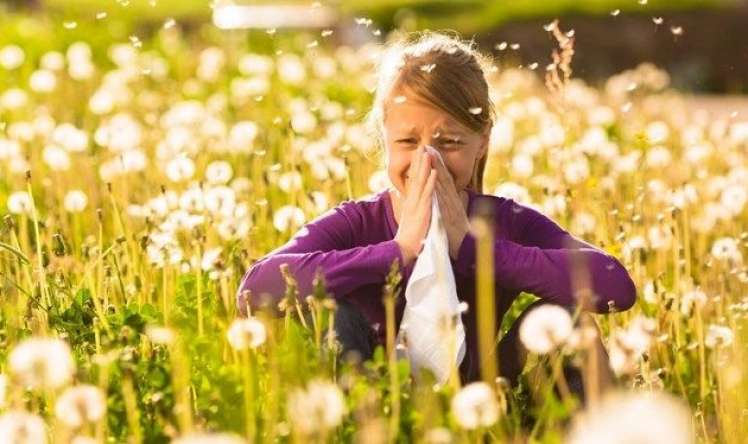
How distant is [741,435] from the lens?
2752mm

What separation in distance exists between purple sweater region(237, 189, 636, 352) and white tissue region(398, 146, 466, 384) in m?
0.05

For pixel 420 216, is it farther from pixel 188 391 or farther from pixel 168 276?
pixel 168 276

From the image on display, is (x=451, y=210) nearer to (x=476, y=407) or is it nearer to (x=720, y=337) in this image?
(x=720, y=337)

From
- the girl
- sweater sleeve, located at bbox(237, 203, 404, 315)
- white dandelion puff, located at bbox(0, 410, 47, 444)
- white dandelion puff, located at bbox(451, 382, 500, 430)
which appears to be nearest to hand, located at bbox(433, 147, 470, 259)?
the girl

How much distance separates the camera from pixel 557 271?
3.09m

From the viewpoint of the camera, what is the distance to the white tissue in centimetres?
295

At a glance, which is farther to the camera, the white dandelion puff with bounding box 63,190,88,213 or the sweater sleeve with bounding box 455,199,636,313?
the white dandelion puff with bounding box 63,190,88,213

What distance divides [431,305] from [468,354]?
0.78ft

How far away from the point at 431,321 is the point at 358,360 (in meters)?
0.15

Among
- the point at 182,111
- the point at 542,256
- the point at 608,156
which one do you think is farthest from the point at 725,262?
the point at 182,111

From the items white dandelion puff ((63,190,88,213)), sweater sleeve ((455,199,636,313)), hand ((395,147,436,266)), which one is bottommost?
sweater sleeve ((455,199,636,313))

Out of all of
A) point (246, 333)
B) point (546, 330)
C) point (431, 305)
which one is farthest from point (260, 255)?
point (546, 330)

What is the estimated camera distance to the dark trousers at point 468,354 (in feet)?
10.0

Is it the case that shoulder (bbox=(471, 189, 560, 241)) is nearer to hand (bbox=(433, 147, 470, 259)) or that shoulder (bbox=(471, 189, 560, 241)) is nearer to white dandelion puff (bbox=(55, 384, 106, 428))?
hand (bbox=(433, 147, 470, 259))
